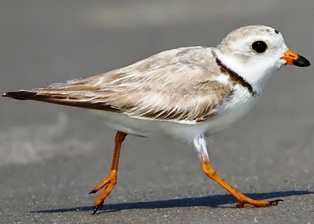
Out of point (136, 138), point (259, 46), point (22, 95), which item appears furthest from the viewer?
point (136, 138)

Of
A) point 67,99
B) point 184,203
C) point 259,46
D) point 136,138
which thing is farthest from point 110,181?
point 136,138

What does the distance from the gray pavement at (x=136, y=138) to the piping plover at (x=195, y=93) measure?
464 millimetres

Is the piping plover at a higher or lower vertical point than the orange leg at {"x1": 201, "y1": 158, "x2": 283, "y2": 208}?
higher

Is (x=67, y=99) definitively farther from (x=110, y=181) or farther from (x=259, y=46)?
(x=259, y=46)

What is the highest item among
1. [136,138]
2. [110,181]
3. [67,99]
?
[67,99]

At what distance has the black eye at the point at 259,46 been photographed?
233 inches

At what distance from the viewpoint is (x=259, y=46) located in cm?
591

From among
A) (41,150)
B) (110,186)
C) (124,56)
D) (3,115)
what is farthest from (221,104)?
(124,56)

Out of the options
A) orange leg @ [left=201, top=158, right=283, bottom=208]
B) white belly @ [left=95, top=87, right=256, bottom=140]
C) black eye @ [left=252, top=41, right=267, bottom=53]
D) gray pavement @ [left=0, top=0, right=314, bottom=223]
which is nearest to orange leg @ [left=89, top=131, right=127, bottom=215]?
gray pavement @ [left=0, top=0, right=314, bottom=223]

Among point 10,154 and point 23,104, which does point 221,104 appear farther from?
point 23,104

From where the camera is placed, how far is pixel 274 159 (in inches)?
313

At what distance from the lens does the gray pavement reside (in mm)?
6270

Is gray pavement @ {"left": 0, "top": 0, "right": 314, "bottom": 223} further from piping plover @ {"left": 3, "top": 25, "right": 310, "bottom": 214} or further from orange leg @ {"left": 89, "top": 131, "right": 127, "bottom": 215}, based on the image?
piping plover @ {"left": 3, "top": 25, "right": 310, "bottom": 214}

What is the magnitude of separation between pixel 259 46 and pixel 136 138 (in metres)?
3.06
